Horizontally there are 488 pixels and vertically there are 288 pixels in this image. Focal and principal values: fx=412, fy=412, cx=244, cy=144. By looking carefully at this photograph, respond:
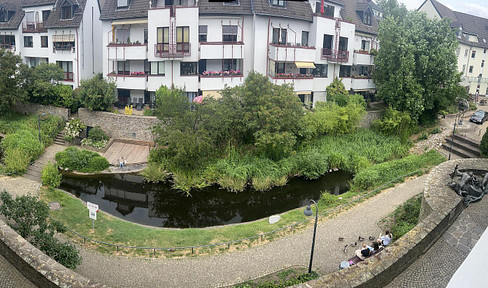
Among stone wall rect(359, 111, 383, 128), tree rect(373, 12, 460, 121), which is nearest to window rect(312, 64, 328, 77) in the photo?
tree rect(373, 12, 460, 121)

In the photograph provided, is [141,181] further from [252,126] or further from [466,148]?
[466,148]

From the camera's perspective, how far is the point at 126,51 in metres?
36.1

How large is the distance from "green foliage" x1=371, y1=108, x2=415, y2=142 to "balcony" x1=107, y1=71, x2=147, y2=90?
20974mm

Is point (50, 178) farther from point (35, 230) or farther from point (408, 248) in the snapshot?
point (408, 248)

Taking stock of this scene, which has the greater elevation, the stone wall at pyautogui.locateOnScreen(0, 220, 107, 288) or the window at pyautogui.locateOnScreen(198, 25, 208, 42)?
the window at pyautogui.locateOnScreen(198, 25, 208, 42)

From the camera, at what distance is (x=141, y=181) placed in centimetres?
2877

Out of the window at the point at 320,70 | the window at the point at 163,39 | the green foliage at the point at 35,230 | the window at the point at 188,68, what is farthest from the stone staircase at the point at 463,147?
the green foliage at the point at 35,230

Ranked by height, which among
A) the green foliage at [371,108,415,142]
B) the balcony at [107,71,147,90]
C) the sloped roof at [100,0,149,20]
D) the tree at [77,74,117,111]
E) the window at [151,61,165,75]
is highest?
the sloped roof at [100,0,149,20]

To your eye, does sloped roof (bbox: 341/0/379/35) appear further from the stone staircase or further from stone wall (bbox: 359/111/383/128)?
the stone staircase

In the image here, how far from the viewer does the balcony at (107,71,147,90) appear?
118ft

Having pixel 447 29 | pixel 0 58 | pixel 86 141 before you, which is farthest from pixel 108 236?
pixel 447 29

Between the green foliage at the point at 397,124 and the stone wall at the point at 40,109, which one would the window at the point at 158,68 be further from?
the green foliage at the point at 397,124

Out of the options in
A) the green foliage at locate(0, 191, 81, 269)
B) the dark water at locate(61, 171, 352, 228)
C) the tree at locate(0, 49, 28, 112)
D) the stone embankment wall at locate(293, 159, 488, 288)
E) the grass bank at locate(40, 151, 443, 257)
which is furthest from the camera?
the tree at locate(0, 49, 28, 112)

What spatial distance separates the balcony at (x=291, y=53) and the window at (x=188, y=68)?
6762 mm
